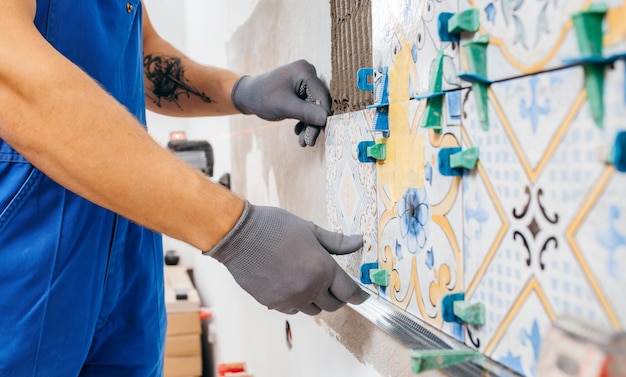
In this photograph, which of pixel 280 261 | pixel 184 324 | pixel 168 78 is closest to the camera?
pixel 280 261

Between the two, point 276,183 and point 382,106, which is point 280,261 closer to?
point 382,106

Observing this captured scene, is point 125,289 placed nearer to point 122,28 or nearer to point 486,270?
point 122,28

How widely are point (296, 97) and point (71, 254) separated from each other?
0.49m

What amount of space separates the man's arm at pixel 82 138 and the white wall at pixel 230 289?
41cm

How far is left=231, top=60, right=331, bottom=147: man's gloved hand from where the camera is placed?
1.04m

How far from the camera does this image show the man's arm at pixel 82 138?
0.66m

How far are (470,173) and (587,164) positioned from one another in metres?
0.16

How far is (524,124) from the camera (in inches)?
20.3

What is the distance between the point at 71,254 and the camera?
88 cm

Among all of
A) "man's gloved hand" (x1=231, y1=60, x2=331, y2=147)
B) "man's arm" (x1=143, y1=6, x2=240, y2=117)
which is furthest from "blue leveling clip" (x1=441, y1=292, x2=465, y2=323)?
"man's arm" (x1=143, y1=6, x2=240, y2=117)

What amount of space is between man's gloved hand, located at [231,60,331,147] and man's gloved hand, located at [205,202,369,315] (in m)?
0.30

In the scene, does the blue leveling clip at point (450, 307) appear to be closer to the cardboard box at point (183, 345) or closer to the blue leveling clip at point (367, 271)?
the blue leveling clip at point (367, 271)

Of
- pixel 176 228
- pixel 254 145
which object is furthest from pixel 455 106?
Answer: pixel 254 145

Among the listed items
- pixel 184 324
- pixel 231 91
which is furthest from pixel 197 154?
pixel 231 91
